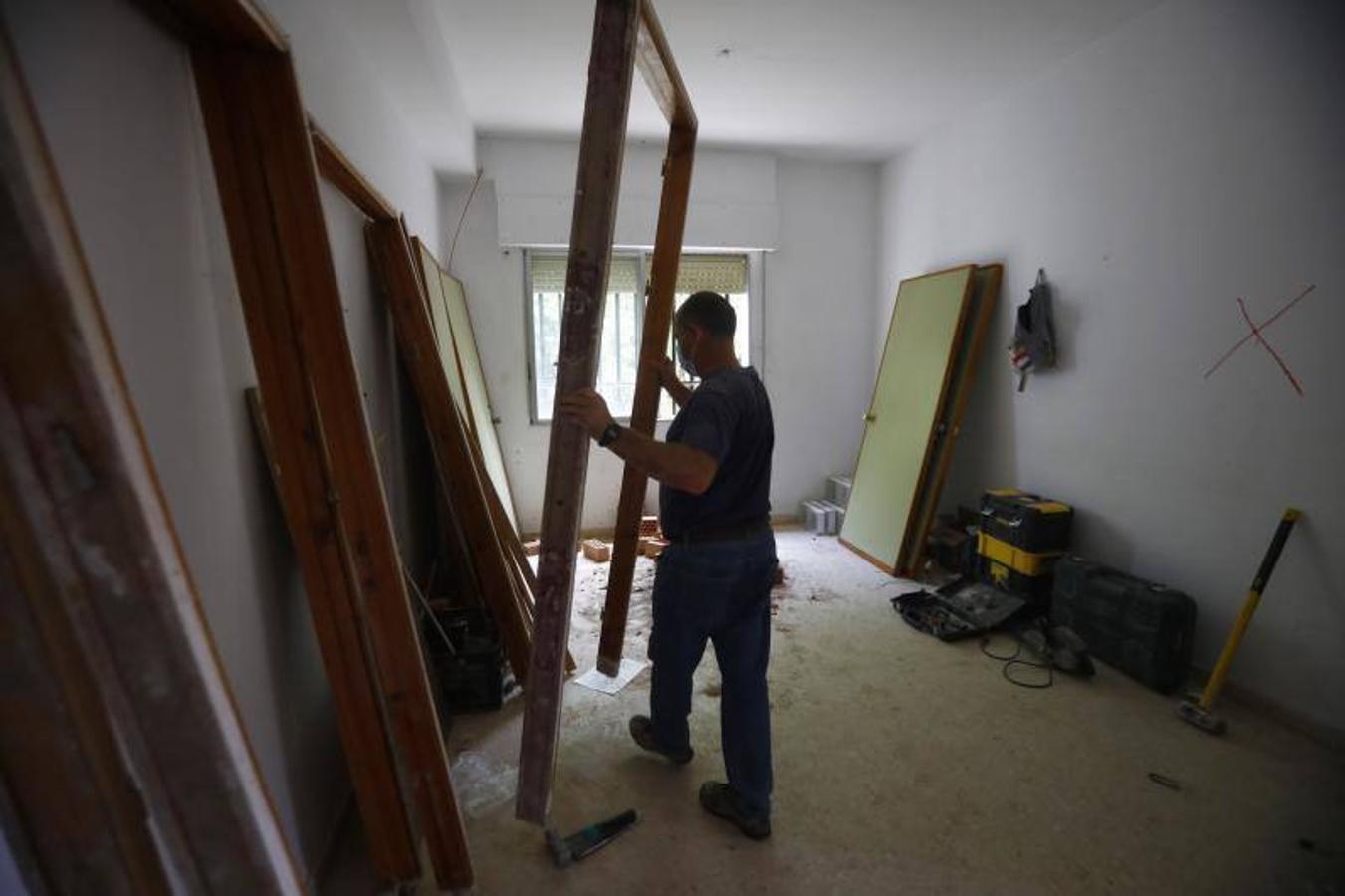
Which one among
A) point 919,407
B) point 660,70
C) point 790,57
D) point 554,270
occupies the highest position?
point 790,57

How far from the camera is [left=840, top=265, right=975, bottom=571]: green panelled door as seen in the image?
365 cm

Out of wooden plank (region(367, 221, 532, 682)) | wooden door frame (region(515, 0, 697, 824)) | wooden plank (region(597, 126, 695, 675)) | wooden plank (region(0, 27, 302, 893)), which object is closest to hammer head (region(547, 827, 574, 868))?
wooden door frame (region(515, 0, 697, 824))

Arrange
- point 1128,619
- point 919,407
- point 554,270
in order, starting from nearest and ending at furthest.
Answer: point 1128,619, point 919,407, point 554,270

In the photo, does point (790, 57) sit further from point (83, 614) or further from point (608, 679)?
point (83, 614)

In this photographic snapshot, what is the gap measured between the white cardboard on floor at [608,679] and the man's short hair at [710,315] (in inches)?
58.5

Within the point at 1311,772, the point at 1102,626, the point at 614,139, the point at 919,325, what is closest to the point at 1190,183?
the point at 919,325

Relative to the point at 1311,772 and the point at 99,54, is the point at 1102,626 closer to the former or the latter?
the point at 1311,772

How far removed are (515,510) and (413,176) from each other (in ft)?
7.63

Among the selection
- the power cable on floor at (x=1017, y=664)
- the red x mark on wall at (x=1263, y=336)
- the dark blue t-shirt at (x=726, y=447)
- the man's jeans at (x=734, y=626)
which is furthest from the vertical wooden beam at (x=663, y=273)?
the red x mark on wall at (x=1263, y=336)

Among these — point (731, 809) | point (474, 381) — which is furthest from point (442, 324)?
point (731, 809)

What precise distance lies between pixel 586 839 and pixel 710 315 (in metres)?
1.48

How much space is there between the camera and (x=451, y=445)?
7.73 ft

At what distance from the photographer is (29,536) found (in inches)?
21.6

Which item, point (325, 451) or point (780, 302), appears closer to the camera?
point (325, 451)
